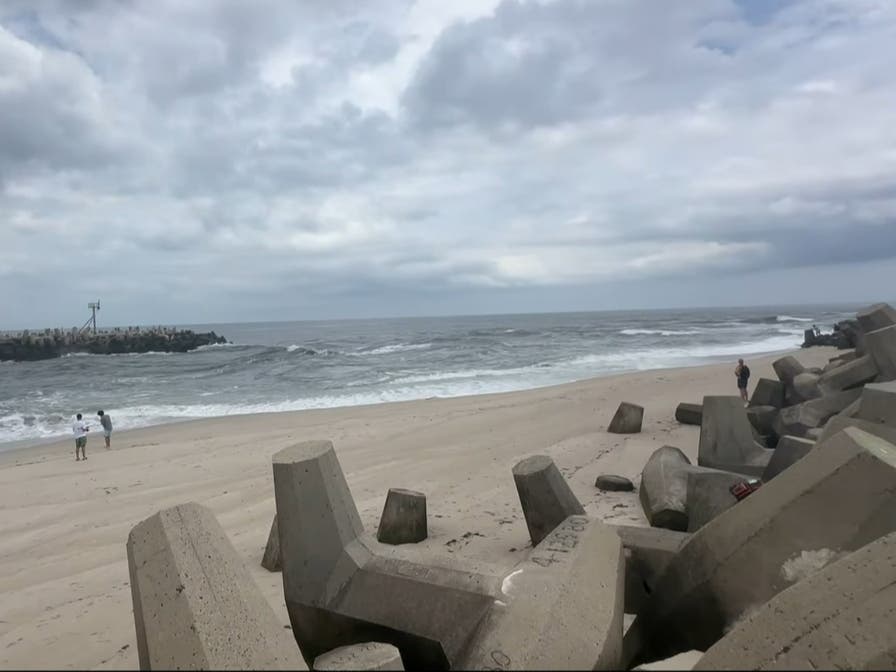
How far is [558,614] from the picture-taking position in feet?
6.53

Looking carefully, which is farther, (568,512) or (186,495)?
(186,495)

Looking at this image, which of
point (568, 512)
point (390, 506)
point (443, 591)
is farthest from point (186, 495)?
point (443, 591)

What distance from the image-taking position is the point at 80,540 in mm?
5680

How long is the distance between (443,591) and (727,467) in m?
4.08

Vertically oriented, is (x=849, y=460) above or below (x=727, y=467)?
above

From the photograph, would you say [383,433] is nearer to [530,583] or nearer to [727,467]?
[727,467]

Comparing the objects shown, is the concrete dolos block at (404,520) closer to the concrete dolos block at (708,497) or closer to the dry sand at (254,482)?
the dry sand at (254,482)

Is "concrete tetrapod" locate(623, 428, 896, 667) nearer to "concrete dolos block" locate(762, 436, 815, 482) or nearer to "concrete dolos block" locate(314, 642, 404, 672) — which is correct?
"concrete dolos block" locate(314, 642, 404, 672)

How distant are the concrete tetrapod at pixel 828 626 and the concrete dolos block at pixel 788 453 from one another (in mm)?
2401

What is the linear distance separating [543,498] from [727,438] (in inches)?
108

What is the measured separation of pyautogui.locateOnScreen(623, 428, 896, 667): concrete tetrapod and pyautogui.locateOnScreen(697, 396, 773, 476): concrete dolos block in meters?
3.08

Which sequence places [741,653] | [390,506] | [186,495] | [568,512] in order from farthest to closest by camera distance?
1. [186,495]
2. [390,506]
3. [568,512]
4. [741,653]

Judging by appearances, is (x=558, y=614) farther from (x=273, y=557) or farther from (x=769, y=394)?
(x=769, y=394)

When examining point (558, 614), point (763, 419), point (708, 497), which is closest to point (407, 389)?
point (763, 419)
